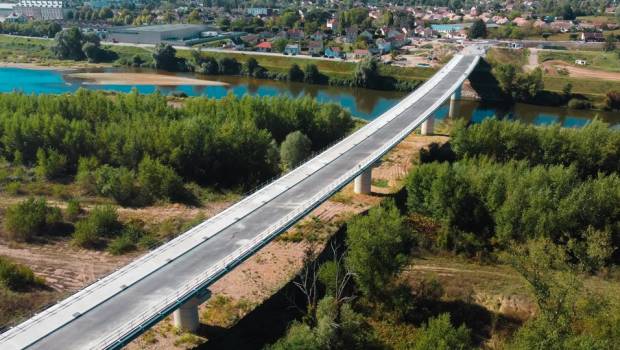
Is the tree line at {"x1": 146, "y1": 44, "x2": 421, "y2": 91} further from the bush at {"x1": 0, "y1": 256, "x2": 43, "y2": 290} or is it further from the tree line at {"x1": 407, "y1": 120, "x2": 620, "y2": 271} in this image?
the bush at {"x1": 0, "y1": 256, "x2": 43, "y2": 290}

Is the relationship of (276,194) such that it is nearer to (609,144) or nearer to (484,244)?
(484,244)

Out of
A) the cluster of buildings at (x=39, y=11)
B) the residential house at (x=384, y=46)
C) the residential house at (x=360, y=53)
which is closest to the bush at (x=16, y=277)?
the residential house at (x=360, y=53)

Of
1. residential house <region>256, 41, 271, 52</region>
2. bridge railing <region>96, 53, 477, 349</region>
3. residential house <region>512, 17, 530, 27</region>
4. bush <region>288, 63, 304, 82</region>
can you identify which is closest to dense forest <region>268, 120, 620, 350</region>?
bridge railing <region>96, 53, 477, 349</region>

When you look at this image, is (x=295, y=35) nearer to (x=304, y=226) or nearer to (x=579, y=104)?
(x=579, y=104)

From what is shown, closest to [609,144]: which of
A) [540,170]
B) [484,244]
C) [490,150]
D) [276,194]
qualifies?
[490,150]

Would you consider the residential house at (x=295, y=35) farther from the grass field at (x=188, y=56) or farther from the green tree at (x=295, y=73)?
the green tree at (x=295, y=73)

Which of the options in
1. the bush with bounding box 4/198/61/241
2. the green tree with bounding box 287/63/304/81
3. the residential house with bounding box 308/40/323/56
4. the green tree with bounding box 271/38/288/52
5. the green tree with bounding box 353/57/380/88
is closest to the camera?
the bush with bounding box 4/198/61/241
